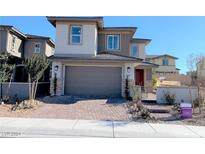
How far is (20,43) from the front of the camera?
28.2 metres

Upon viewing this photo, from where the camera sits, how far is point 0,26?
24.2 metres

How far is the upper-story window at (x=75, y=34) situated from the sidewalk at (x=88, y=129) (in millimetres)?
10531

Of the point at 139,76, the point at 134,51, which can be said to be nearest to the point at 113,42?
the point at 134,51

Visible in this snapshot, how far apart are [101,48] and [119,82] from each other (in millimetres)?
4796

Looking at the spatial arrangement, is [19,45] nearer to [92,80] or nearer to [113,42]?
[113,42]

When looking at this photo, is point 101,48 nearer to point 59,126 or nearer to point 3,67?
point 3,67

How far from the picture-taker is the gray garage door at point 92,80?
1939 cm

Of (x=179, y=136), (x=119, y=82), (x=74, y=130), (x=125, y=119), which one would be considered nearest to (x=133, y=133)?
(x=179, y=136)

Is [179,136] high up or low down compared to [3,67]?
down

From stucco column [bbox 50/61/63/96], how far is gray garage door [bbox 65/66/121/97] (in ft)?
1.84

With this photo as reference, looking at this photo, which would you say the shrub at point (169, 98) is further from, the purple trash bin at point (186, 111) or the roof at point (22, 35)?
the roof at point (22, 35)

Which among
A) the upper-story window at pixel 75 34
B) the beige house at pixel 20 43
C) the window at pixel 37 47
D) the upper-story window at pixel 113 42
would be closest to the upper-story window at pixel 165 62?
the beige house at pixel 20 43

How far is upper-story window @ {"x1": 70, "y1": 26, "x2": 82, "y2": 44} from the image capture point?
19922 millimetres
